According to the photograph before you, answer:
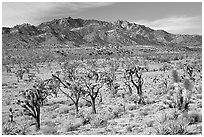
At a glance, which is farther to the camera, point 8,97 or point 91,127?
point 8,97

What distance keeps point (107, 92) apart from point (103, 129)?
21.8 m

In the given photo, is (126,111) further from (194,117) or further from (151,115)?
(194,117)

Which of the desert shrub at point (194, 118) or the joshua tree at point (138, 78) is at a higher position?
the joshua tree at point (138, 78)

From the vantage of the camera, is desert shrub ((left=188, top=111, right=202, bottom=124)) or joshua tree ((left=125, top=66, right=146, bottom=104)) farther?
joshua tree ((left=125, top=66, right=146, bottom=104))

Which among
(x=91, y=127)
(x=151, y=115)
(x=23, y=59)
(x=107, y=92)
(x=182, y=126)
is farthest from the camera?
(x=23, y=59)

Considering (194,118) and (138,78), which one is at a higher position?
(138,78)

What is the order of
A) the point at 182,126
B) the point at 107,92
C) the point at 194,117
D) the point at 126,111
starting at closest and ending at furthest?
the point at 182,126, the point at 194,117, the point at 126,111, the point at 107,92

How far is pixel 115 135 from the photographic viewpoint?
Result: 42.4 ft

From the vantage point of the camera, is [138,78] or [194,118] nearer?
[194,118]

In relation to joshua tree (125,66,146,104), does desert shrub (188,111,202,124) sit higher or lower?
lower

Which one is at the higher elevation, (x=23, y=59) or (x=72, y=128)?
(x=23, y=59)

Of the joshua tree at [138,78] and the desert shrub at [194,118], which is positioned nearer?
the desert shrub at [194,118]

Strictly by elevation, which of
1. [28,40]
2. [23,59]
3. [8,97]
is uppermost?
[28,40]

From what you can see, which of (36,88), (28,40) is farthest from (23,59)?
(28,40)
